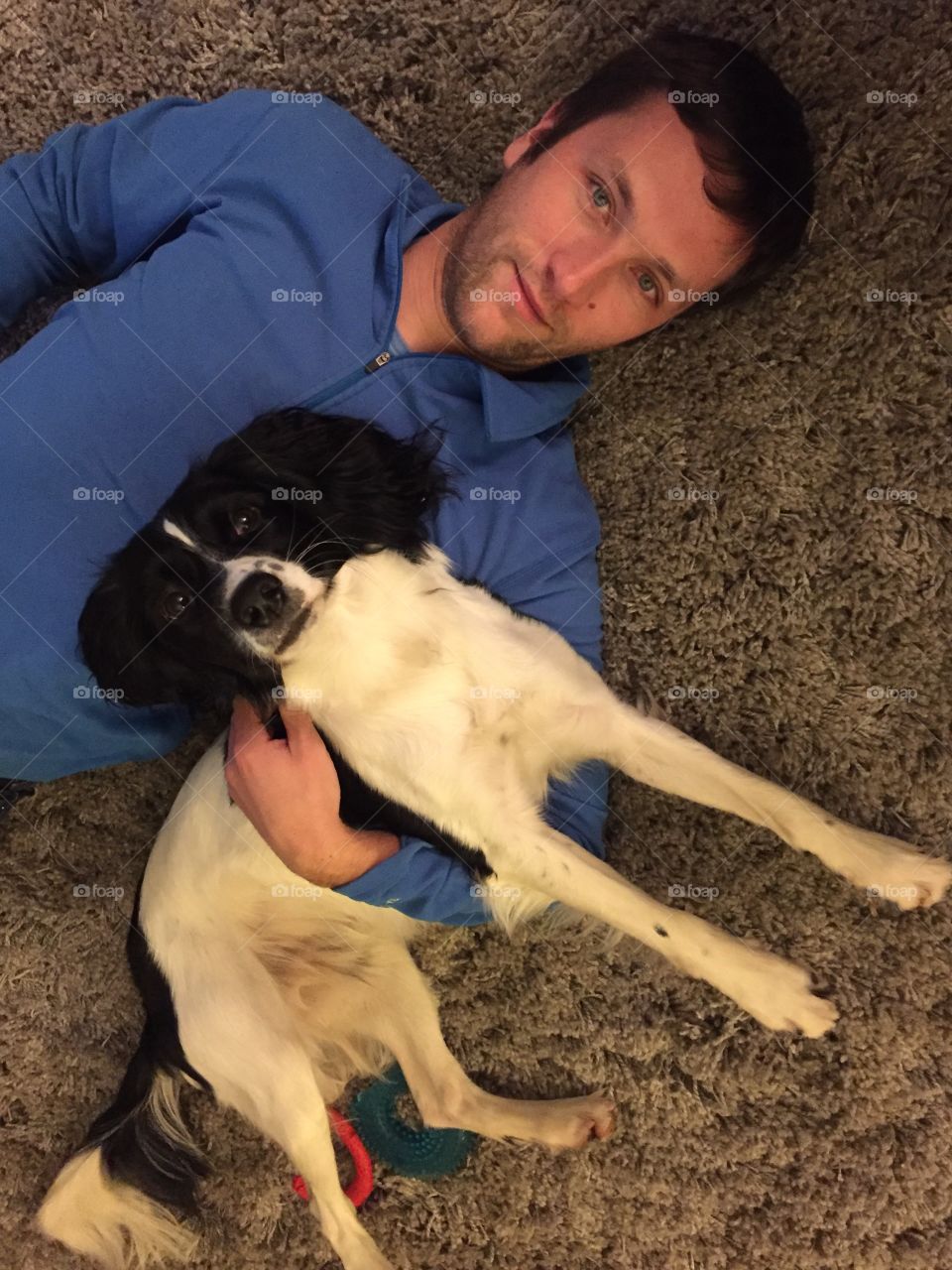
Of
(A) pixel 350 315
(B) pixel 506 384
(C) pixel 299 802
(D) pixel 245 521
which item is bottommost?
(C) pixel 299 802

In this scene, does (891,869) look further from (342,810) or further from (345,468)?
(345,468)

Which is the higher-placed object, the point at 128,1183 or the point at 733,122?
the point at 733,122

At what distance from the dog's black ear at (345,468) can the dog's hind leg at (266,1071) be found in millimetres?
1095

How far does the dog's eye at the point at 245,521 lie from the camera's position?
5.56 ft

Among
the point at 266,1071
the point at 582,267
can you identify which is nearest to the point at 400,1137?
the point at 266,1071

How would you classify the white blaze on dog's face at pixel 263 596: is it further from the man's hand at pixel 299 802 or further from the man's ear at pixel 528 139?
the man's ear at pixel 528 139

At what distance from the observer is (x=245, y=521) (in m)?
1.70

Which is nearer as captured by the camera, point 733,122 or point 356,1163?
point 733,122

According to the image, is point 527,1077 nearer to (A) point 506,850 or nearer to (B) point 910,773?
(A) point 506,850

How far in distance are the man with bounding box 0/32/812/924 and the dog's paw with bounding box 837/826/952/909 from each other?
570 millimetres

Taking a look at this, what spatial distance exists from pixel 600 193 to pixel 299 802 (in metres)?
1.43

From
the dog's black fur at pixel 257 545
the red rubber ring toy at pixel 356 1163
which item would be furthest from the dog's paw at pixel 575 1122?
the dog's black fur at pixel 257 545

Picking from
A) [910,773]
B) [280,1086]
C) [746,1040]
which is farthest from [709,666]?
[280,1086]

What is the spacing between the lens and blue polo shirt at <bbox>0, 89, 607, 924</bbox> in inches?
76.5
